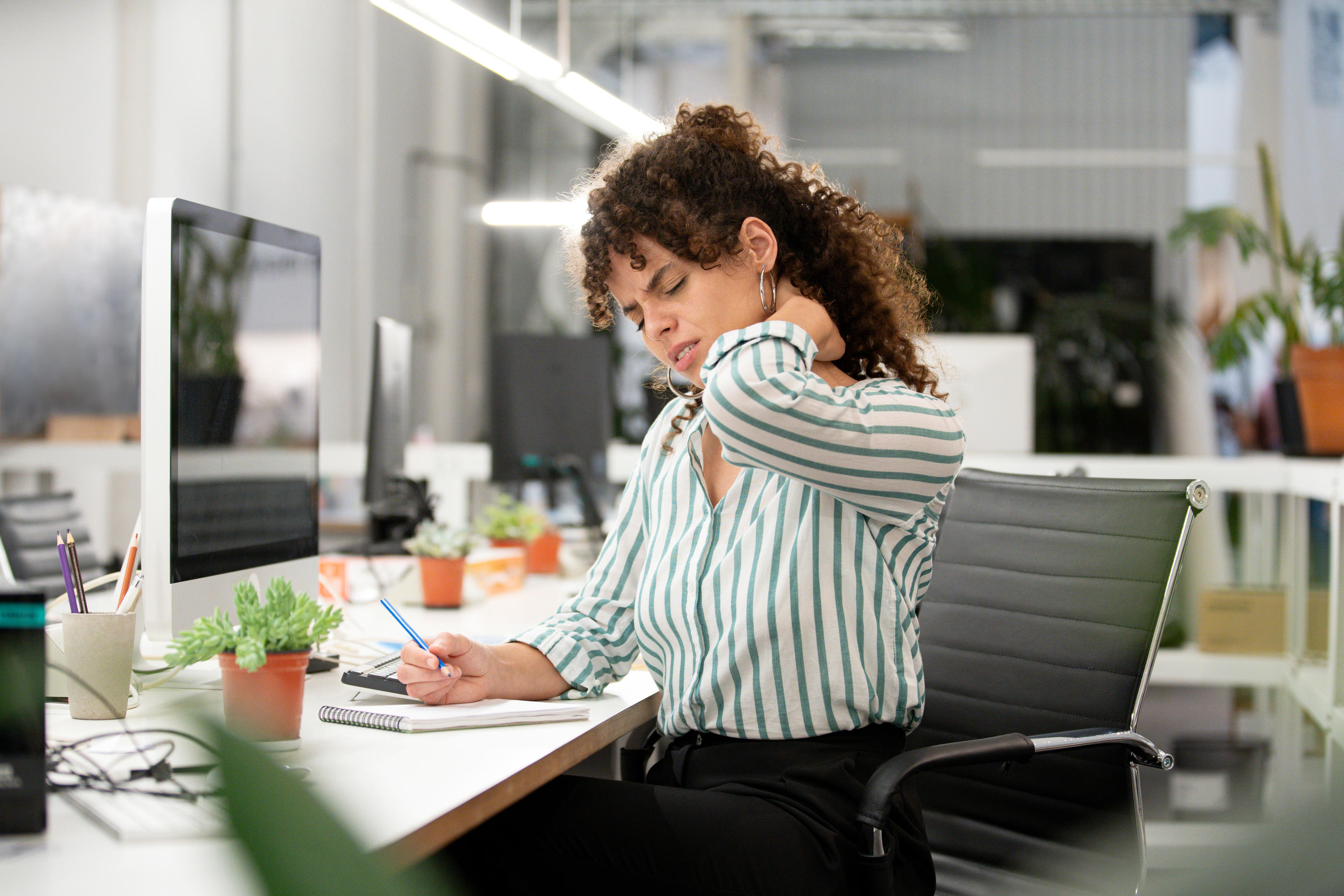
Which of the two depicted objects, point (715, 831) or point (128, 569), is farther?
point (128, 569)

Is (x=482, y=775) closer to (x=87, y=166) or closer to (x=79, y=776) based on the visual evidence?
(x=79, y=776)

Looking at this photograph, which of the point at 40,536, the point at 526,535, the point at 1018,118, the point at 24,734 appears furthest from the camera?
the point at 1018,118

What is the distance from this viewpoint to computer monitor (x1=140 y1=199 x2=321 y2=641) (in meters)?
1.21

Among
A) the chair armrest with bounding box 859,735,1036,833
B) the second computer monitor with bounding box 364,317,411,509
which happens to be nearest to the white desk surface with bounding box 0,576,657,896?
the chair armrest with bounding box 859,735,1036,833

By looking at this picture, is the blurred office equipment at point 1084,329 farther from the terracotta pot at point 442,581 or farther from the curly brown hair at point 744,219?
the curly brown hair at point 744,219

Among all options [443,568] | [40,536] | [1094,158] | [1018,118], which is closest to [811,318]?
[443,568]

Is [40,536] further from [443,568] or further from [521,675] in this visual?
[521,675]

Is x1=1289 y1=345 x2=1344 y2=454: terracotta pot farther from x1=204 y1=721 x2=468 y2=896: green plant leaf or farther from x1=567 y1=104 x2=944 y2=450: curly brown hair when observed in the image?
x1=204 y1=721 x2=468 y2=896: green plant leaf

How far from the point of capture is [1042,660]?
1.43m

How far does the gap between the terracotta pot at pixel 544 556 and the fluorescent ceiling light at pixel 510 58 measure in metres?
0.90

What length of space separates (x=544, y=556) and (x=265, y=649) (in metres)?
1.47

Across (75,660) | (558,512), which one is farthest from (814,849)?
(558,512)

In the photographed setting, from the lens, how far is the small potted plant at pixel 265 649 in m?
1.03

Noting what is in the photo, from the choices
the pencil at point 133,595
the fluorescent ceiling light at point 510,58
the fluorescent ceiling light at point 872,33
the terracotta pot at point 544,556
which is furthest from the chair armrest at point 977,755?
the fluorescent ceiling light at point 872,33
